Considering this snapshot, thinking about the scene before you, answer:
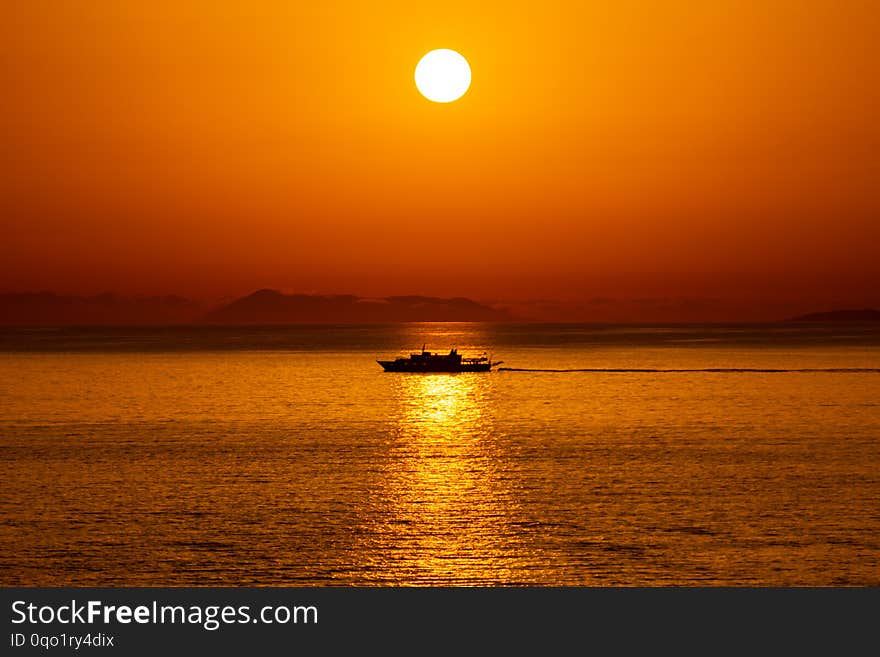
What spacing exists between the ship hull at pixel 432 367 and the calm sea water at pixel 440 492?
66173 mm

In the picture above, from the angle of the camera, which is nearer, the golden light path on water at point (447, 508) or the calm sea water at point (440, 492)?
the golden light path on water at point (447, 508)

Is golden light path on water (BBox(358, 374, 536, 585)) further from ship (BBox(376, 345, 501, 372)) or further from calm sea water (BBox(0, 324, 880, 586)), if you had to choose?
ship (BBox(376, 345, 501, 372))

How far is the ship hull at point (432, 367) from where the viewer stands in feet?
615

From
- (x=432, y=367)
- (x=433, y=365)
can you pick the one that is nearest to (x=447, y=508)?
(x=432, y=367)

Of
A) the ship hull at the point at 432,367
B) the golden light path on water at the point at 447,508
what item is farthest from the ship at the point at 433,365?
the golden light path on water at the point at 447,508

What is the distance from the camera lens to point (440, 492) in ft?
188

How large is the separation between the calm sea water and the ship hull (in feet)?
217

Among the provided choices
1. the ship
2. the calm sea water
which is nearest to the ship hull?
the ship

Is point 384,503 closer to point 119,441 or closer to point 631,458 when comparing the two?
point 631,458

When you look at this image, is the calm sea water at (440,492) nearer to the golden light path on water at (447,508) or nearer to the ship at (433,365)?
the golden light path on water at (447,508)

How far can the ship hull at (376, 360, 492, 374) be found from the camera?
188 meters

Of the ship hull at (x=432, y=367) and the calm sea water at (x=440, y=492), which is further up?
the ship hull at (x=432, y=367)

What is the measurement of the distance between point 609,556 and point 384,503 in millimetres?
15721

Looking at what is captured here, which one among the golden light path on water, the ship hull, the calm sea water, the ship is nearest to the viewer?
the golden light path on water
